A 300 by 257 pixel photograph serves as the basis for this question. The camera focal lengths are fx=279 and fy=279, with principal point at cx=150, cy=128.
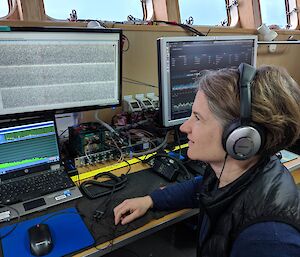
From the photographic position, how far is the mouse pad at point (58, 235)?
81 centimetres

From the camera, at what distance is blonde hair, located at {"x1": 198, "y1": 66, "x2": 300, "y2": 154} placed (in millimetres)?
696

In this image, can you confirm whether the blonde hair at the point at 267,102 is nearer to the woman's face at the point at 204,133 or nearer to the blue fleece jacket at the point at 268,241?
the woman's face at the point at 204,133

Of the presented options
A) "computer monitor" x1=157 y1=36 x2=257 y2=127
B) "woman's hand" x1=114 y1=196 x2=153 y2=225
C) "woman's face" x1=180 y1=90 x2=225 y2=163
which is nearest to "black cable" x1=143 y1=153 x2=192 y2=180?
"computer monitor" x1=157 y1=36 x2=257 y2=127

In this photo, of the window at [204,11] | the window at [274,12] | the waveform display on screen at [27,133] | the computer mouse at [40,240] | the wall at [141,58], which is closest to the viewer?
the computer mouse at [40,240]

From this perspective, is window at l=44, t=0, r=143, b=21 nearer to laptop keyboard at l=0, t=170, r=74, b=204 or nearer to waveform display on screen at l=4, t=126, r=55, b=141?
waveform display on screen at l=4, t=126, r=55, b=141

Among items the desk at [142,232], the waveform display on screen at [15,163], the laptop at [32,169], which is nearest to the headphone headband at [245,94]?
the desk at [142,232]

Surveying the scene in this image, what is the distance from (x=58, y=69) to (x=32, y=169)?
0.44 meters

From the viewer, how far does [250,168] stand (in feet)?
2.61

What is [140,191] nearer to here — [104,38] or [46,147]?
[46,147]

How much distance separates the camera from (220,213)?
2.64 feet

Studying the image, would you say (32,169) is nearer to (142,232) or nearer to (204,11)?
(142,232)

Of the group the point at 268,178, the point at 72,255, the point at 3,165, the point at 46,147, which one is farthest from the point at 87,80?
the point at 268,178

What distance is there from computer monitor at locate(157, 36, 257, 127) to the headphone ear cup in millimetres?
608

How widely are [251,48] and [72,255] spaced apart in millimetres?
1370
